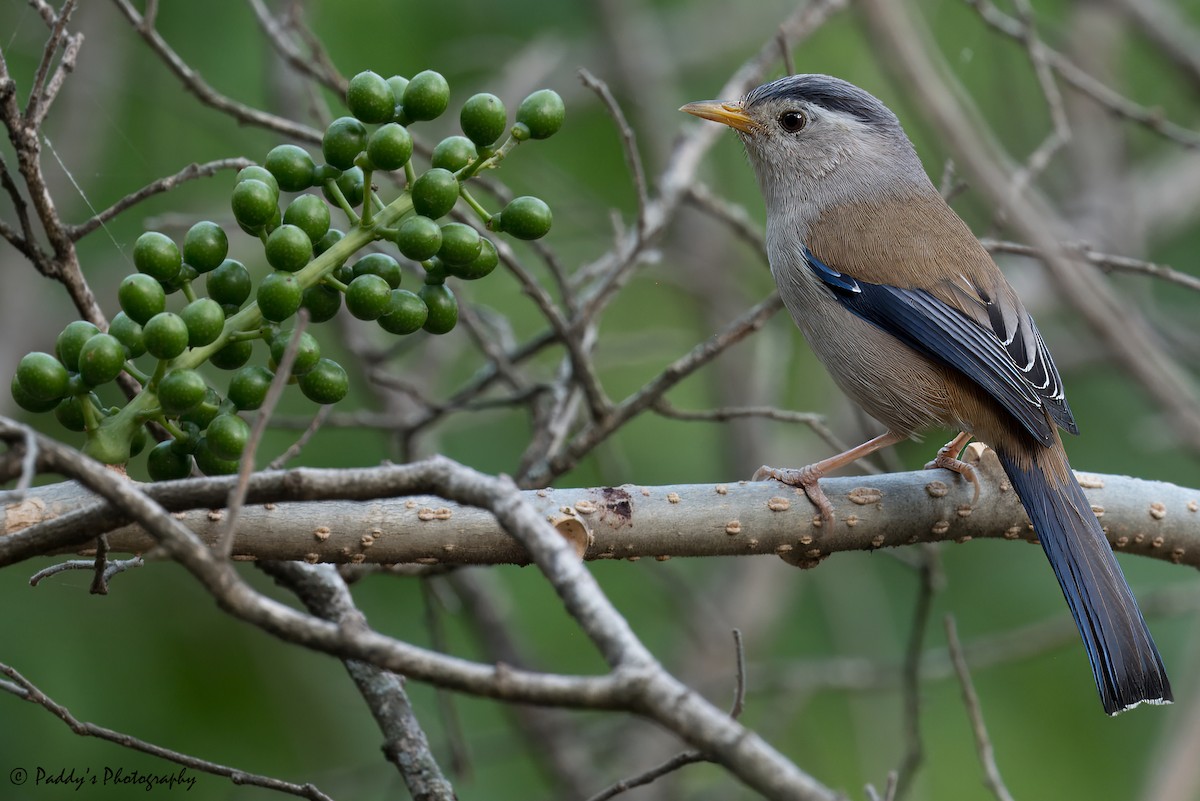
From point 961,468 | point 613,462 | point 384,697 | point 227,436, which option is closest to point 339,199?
point 227,436

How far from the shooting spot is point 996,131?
8531mm

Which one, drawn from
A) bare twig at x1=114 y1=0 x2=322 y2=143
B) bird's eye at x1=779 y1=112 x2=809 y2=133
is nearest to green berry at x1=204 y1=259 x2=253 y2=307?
bare twig at x1=114 y1=0 x2=322 y2=143

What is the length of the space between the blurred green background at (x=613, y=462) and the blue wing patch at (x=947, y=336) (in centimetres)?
72

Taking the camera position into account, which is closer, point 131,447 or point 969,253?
point 131,447

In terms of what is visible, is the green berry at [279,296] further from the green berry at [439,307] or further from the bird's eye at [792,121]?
the bird's eye at [792,121]

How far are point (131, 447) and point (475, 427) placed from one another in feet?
14.0

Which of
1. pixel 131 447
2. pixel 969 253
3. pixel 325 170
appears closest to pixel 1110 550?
pixel 969 253

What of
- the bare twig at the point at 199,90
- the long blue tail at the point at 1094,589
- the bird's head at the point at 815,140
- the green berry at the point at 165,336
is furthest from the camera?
the bird's head at the point at 815,140

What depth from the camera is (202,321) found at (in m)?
2.14

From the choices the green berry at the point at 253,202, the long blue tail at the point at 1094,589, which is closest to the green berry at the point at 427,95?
the green berry at the point at 253,202

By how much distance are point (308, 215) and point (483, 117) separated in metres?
0.39

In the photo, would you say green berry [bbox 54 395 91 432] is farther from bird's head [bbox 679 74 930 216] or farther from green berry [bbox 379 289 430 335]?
bird's head [bbox 679 74 930 216]

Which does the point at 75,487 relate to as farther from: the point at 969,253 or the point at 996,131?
the point at 996,131

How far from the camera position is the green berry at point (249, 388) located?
2.21 m
